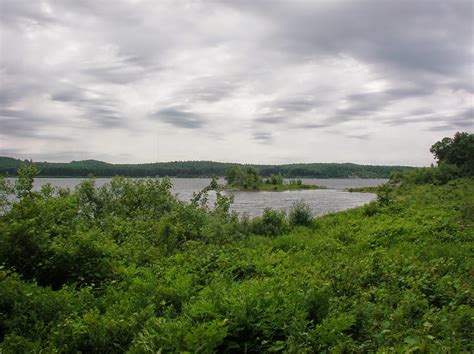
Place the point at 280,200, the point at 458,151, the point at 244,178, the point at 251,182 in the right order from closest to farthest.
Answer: the point at 280,200 → the point at 458,151 → the point at 251,182 → the point at 244,178

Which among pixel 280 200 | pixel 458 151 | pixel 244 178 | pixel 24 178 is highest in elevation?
pixel 458 151

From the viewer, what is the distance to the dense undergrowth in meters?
5.25

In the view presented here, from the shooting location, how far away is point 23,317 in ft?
19.4

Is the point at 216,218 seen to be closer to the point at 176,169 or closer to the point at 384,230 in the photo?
the point at 384,230

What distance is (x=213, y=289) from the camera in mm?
7207

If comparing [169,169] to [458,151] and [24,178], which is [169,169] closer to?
[458,151]

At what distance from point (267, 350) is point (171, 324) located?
1.31 meters

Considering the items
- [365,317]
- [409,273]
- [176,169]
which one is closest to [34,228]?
[365,317]

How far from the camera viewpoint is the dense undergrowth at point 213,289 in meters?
5.25

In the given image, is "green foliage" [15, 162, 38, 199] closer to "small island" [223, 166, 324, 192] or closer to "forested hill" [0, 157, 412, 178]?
"forested hill" [0, 157, 412, 178]

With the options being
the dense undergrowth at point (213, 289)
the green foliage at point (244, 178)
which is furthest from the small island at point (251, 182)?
the dense undergrowth at point (213, 289)

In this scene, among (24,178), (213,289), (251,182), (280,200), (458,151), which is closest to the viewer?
(213,289)

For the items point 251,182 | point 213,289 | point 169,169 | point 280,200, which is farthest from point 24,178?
point 169,169

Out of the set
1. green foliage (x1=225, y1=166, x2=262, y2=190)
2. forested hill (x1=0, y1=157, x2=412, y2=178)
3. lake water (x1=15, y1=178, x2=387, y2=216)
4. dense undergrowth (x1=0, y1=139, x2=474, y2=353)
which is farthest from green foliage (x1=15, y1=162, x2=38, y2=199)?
green foliage (x1=225, y1=166, x2=262, y2=190)
